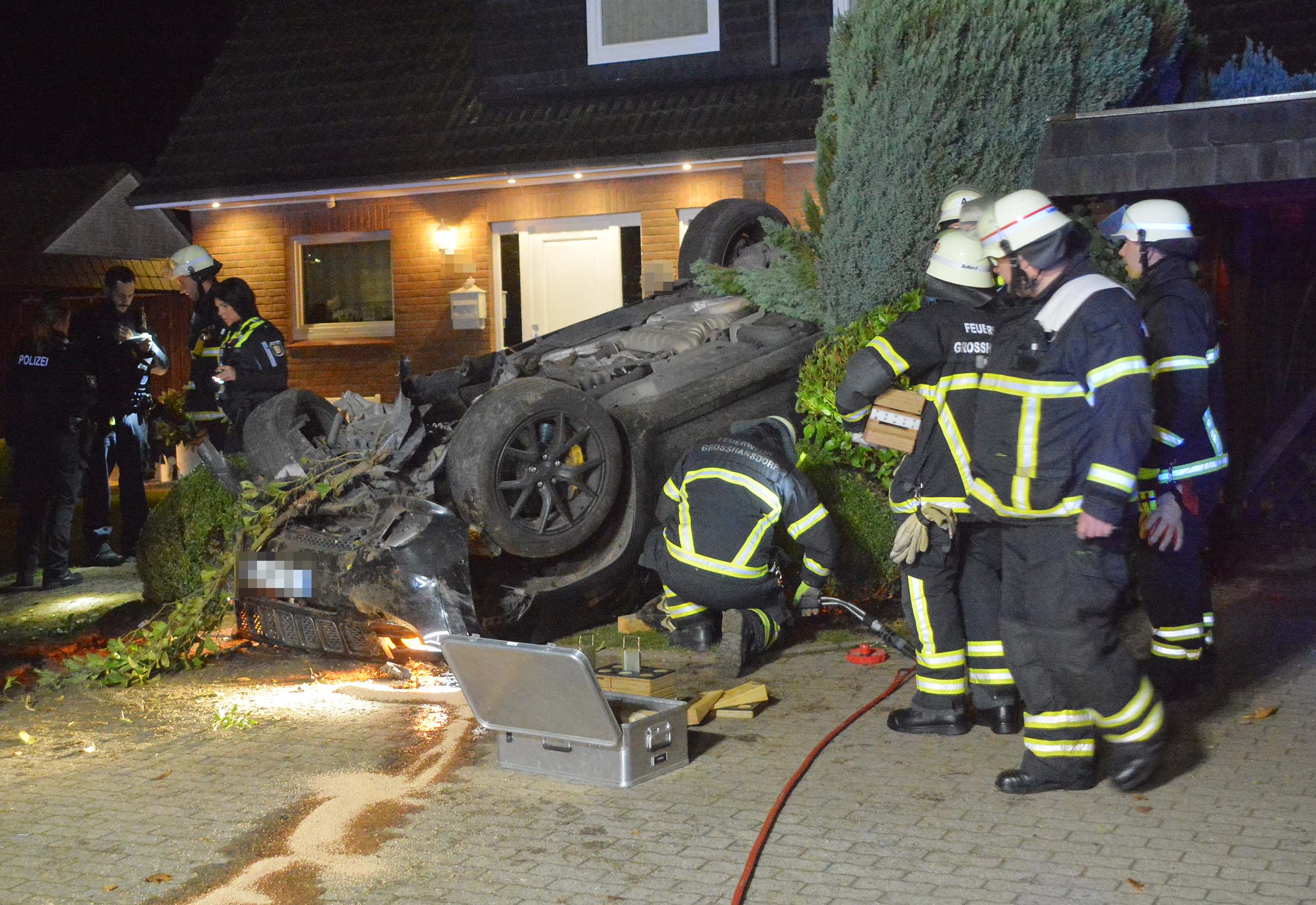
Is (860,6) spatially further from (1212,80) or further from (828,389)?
(1212,80)

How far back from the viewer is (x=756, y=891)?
13.0ft

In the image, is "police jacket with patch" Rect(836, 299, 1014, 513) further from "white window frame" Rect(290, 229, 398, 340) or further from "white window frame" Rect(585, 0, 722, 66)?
"white window frame" Rect(290, 229, 398, 340)

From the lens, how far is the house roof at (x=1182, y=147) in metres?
6.95

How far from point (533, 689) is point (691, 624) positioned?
6.60ft

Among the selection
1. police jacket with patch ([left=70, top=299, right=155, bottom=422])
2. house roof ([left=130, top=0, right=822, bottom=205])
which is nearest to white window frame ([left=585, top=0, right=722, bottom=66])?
house roof ([left=130, top=0, right=822, bottom=205])

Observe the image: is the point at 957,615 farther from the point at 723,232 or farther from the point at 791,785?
the point at 723,232

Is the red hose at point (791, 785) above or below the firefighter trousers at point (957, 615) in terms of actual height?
below

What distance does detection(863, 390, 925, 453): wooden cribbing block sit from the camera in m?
5.50

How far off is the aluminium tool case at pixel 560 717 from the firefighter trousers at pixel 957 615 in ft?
3.42

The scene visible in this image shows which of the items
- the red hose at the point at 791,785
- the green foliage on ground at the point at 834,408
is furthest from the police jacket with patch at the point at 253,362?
the red hose at the point at 791,785

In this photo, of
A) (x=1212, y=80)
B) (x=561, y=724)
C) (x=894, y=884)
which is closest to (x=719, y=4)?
(x=1212, y=80)

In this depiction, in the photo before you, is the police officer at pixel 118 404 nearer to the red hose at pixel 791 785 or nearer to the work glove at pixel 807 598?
the work glove at pixel 807 598

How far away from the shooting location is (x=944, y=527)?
5305 millimetres

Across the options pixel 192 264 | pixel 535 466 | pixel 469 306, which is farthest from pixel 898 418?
pixel 469 306
